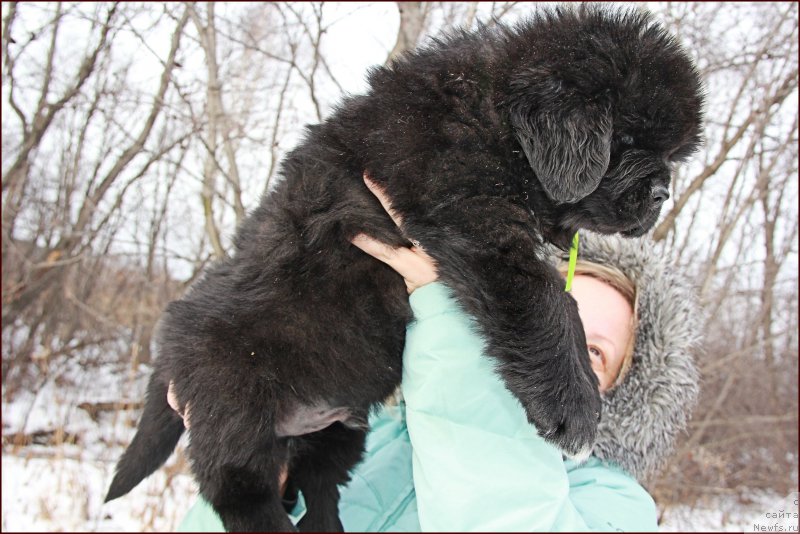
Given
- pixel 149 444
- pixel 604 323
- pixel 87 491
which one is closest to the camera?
pixel 149 444

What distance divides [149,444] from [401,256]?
1.15 meters

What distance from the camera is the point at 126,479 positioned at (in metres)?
2.01

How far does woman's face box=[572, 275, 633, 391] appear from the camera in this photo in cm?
211

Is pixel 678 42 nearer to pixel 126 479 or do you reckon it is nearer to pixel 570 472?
pixel 570 472

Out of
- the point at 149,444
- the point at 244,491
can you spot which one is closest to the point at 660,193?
the point at 244,491

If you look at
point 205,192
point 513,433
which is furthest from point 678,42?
point 205,192

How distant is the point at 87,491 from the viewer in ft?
14.7

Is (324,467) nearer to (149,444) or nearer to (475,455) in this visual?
(149,444)

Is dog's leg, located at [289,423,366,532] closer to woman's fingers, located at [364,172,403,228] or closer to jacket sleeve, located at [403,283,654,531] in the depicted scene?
jacket sleeve, located at [403,283,654,531]

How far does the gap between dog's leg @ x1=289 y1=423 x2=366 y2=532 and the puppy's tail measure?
466 mm

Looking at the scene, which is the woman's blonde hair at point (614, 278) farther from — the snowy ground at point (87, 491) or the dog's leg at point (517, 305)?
the snowy ground at point (87, 491)

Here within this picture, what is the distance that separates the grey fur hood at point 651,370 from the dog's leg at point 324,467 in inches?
33.9

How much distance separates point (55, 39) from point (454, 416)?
24.5 ft

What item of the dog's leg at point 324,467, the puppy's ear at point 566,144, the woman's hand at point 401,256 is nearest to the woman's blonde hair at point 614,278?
the puppy's ear at point 566,144
